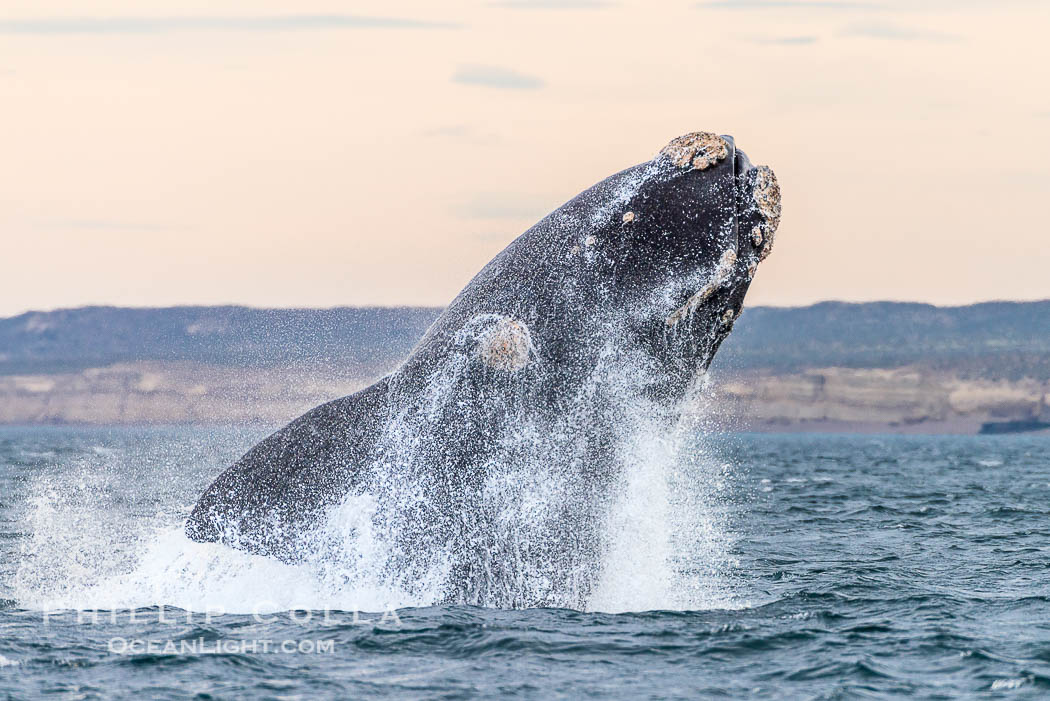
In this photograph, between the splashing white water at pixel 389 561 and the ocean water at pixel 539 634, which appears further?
the splashing white water at pixel 389 561

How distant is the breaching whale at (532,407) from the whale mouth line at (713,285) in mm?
18

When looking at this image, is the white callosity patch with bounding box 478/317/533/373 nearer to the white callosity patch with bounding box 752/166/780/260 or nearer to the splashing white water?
the splashing white water

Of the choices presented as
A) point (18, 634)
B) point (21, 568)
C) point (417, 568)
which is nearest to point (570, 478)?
point (417, 568)

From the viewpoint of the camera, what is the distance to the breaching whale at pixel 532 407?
36.5ft

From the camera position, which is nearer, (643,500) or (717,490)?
(643,500)

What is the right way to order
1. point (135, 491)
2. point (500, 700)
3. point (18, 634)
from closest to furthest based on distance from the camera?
1. point (500, 700)
2. point (18, 634)
3. point (135, 491)

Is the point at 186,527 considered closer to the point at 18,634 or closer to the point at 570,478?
the point at 18,634

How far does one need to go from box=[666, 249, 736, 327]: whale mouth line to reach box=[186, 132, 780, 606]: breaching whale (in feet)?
0.06

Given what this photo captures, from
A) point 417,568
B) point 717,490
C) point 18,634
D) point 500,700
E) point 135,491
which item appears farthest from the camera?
point 717,490

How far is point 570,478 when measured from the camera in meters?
11.3

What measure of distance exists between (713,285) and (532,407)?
180 cm

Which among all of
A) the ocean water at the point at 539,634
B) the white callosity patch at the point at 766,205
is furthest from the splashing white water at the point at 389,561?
the white callosity patch at the point at 766,205

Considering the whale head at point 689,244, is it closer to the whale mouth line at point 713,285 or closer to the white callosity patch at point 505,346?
the whale mouth line at point 713,285

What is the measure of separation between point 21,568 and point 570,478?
31.0 ft
